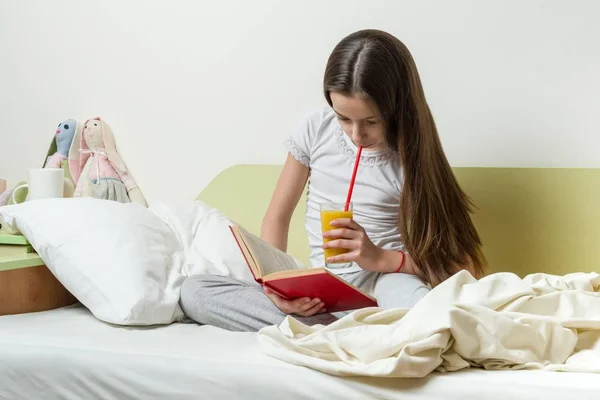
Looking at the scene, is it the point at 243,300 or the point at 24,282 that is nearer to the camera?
the point at 243,300

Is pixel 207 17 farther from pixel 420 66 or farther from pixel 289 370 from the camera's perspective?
pixel 289 370

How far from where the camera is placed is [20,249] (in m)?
1.68

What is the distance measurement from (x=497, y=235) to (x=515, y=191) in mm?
110

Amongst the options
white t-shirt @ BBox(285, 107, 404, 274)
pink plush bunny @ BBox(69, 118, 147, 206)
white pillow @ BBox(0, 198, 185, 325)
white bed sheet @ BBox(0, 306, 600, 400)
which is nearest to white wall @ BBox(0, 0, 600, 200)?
pink plush bunny @ BBox(69, 118, 147, 206)

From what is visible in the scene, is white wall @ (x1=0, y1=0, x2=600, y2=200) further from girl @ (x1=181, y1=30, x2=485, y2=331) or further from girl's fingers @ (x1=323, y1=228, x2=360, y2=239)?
girl's fingers @ (x1=323, y1=228, x2=360, y2=239)

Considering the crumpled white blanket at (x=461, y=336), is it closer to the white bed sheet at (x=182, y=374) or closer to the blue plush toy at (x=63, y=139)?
the white bed sheet at (x=182, y=374)

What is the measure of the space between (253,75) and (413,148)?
718 mm

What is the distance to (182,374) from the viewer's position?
1252 millimetres

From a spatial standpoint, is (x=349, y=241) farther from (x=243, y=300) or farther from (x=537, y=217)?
(x=537, y=217)

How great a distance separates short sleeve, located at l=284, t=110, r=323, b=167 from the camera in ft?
6.08

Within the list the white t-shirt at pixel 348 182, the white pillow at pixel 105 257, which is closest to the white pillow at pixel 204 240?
the white pillow at pixel 105 257

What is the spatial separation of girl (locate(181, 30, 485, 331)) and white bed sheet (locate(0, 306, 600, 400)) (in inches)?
3.5

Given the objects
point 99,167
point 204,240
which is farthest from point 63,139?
point 204,240

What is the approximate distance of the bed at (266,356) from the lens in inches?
43.5
